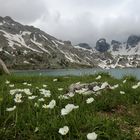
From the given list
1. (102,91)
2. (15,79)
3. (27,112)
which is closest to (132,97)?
(102,91)

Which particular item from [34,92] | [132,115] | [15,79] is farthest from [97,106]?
[15,79]

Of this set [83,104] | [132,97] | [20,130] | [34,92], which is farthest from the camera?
[34,92]

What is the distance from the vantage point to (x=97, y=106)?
9.39 meters

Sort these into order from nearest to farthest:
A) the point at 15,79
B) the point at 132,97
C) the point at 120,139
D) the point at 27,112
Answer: the point at 120,139 < the point at 27,112 < the point at 132,97 < the point at 15,79

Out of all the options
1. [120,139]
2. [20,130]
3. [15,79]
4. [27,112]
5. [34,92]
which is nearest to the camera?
[120,139]

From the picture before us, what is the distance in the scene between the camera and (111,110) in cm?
949

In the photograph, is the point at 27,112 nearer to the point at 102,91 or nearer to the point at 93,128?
the point at 93,128

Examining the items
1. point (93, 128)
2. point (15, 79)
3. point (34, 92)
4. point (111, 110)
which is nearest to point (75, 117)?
point (93, 128)

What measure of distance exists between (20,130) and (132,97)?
4302 mm

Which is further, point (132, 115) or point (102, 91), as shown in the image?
point (102, 91)

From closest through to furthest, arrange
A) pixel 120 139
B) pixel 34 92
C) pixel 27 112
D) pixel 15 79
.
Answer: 1. pixel 120 139
2. pixel 27 112
3. pixel 34 92
4. pixel 15 79

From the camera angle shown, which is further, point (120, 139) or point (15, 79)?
point (15, 79)

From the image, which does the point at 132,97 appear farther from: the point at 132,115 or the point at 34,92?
the point at 34,92

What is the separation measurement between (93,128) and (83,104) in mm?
2188
